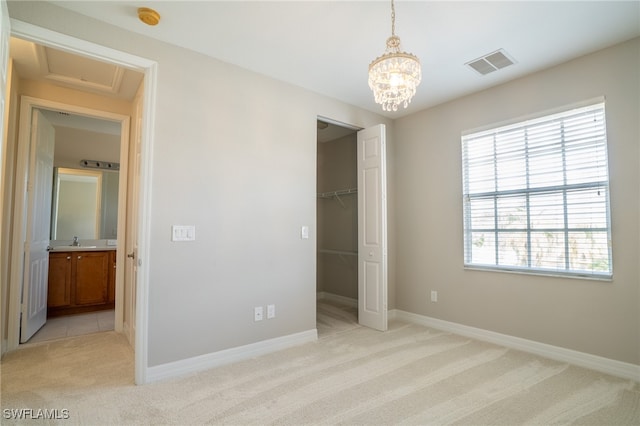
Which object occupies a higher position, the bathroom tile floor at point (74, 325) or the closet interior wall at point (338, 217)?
the closet interior wall at point (338, 217)

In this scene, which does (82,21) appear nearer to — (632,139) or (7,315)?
(7,315)

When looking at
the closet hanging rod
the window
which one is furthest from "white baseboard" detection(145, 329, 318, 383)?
the closet hanging rod

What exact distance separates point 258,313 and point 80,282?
10.4 ft

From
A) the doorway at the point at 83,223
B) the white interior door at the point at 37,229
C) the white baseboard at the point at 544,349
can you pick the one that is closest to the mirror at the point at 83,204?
the doorway at the point at 83,223

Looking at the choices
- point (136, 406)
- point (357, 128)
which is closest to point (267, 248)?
point (136, 406)

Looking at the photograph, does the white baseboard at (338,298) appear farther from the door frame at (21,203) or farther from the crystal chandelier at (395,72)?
the door frame at (21,203)

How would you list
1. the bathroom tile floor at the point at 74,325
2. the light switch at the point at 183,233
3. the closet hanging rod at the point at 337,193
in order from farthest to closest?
the closet hanging rod at the point at 337,193
the bathroom tile floor at the point at 74,325
the light switch at the point at 183,233

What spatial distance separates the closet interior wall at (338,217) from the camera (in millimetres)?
5020

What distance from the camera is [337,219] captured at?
210 inches

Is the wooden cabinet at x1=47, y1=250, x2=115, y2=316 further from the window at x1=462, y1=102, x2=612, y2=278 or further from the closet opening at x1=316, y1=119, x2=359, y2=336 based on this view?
the window at x1=462, y1=102, x2=612, y2=278

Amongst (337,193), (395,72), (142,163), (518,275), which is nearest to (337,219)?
(337,193)

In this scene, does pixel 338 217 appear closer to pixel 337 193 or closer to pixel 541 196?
pixel 337 193

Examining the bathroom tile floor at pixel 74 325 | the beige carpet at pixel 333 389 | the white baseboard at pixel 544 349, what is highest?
the white baseboard at pixel 544 349

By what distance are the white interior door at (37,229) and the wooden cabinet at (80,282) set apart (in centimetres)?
59
